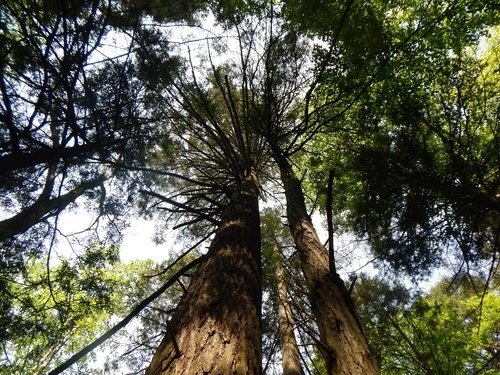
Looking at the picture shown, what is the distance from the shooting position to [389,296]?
25.8 feet

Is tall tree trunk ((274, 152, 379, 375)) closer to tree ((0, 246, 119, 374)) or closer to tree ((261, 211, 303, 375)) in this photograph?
tree ((261, 211, 303, 375))

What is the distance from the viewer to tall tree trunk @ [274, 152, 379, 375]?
2.37 meters

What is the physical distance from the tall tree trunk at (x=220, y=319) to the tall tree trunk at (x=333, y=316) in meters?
0.76

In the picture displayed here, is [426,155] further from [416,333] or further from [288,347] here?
[288,347]

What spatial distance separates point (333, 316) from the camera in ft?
8.86

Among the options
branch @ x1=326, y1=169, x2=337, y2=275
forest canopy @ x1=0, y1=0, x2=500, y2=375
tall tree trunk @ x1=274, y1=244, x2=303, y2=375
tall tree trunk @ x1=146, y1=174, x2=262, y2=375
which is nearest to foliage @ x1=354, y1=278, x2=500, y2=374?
forest canopy @ x1=0, y1=0, x2=500, y2=375

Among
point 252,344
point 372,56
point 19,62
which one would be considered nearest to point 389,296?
point 372,56

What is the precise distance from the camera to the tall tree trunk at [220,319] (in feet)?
4.91

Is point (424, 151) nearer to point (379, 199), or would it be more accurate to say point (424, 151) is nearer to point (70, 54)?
point (379, 199)

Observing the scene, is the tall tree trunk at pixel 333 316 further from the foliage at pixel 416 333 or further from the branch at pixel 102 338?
the foliage at pixel 416 333

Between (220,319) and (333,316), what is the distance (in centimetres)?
133

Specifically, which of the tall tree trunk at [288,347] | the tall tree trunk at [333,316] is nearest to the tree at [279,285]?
the tall tree trunk at [288,347]

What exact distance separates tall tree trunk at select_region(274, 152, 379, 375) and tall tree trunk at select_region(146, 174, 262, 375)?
76 centimetres

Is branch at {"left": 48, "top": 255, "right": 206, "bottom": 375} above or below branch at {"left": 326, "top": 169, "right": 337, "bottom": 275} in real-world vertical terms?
below
